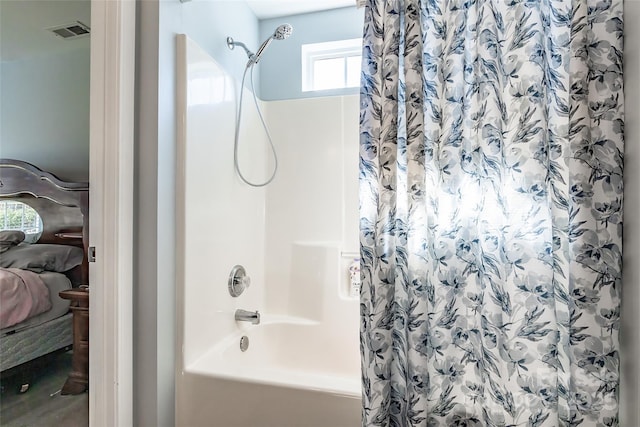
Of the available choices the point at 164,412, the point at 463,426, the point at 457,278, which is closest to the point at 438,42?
the point at 457,278

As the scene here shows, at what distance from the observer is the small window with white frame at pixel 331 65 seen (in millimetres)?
2299

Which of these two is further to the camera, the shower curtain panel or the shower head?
the shower head

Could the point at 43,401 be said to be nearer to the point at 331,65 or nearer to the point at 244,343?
the point at 244,343

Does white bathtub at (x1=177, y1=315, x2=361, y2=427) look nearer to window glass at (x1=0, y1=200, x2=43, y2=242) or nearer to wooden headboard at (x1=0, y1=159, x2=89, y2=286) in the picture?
wooden headboard at (x1=0, y1=159, x2=89, y2=286)

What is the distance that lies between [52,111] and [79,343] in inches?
30.9

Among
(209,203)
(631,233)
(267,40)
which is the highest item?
(267,40)

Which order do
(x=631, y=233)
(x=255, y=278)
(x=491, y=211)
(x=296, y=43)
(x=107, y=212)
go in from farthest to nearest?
(x=296, y=43) < (x=255, y=278) < (x=107, y=212) < (x=491, y=211) < (x=631, y=233)

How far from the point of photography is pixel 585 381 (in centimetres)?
102

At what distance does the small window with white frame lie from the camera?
230 centimetres

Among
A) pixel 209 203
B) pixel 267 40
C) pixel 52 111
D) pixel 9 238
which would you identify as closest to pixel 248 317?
pixel 209 203

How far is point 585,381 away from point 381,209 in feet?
2.35

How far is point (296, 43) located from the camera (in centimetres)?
234

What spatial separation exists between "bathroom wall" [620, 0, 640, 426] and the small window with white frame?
4.75ft

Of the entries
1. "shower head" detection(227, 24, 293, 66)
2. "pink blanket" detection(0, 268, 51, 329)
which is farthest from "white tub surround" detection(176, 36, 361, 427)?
"pink blanket" detection(0, 268, 51, 329)
